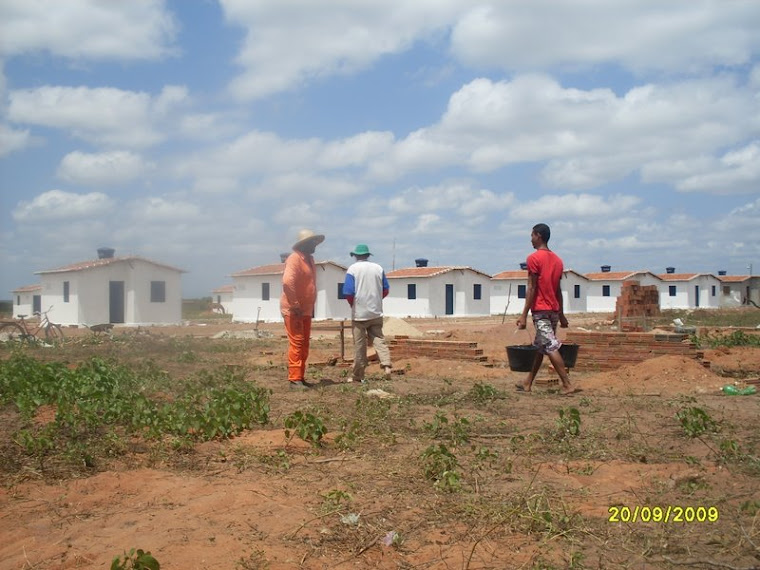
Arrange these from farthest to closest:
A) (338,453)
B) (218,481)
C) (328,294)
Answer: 1. (328,294)
2. (338,453)
3. (218,481)

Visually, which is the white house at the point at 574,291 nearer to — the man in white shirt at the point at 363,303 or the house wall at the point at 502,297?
the house wall at the point at 502,297

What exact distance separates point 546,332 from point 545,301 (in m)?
0.33

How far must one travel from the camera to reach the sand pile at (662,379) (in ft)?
24.6

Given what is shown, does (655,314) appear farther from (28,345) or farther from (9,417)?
(9,417)

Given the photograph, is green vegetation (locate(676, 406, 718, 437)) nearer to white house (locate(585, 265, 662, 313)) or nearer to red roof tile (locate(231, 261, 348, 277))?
red roof tile (locate(231, 261, 348, 277))

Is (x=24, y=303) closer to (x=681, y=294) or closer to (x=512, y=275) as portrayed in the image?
(x=512, y=275)

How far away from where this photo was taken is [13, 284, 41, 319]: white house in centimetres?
4625

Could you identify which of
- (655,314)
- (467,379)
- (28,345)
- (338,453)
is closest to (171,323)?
(28,345)

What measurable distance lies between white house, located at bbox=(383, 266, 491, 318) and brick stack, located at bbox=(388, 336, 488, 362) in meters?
28.5

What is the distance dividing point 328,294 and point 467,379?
28.1 m

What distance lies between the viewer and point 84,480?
13.1ft

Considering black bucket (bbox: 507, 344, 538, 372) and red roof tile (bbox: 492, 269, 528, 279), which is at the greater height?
red roof tile (bbox: 492, 269, 528, 279)

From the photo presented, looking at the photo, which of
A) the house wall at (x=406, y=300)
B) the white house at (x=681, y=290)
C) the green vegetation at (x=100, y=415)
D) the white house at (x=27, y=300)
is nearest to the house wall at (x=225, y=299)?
the white house at (x=27, y=300)

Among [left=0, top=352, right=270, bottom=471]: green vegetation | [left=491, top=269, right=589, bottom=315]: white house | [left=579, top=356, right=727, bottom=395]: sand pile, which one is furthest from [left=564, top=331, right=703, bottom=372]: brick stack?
[left=491, top=269, right=589, bottom=315]: white house
